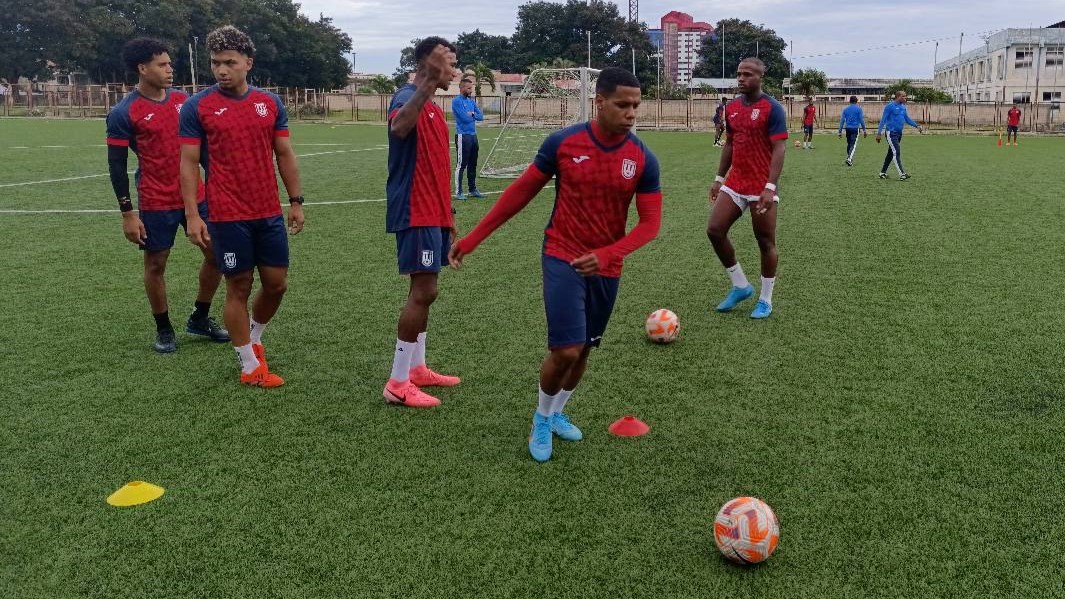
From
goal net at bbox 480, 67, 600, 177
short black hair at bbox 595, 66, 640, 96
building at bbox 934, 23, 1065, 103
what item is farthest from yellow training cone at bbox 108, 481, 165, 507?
building at bbox 934, 23, 1065, 103

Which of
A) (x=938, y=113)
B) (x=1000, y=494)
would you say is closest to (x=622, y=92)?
(x=1000, y=494)

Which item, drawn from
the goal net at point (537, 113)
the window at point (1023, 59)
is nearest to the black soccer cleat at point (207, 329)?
the goal net at point (537, 113)

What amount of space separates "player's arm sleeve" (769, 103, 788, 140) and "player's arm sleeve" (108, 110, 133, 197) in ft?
16.7

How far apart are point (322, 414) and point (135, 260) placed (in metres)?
5.63

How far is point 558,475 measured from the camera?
418 centimetres

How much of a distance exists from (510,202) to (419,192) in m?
0.95

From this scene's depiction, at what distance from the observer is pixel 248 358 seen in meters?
5.49

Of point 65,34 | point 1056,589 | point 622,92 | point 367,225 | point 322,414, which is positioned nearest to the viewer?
point 1056,589

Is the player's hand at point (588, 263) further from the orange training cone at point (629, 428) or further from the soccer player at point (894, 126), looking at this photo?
the soccer player at point (894, 126)

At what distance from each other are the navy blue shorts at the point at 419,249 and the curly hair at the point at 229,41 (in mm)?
1489

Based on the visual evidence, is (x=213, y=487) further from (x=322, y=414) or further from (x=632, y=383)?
(x=632, y=383)

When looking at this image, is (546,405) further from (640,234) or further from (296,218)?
(296,218)

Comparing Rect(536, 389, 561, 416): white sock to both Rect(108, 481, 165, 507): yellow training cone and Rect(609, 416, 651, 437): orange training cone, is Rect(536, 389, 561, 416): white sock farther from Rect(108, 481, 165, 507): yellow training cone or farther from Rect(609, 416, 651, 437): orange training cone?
Rect(108, 481, 165, 507): yellow training cone

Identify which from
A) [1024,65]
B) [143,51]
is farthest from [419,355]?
[1024,65]
